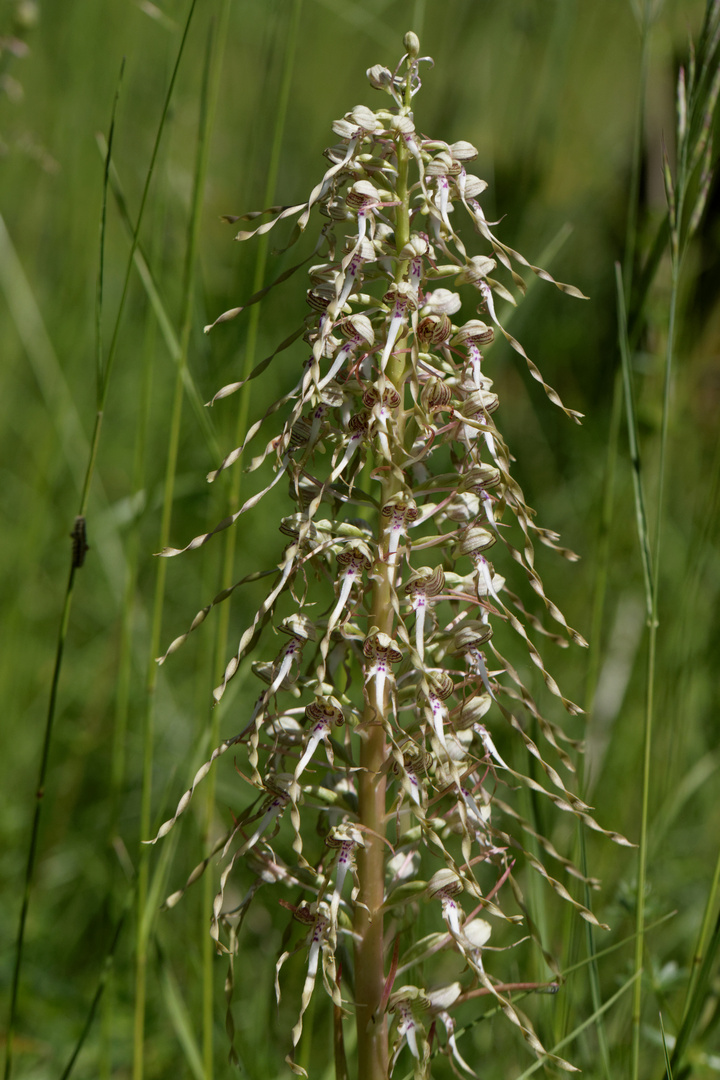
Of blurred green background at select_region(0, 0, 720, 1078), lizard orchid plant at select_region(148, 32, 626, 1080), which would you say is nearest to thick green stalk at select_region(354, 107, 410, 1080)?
lizard orchid plant at select_region(148, 32, 626, 1080)

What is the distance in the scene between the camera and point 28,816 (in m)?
2.50

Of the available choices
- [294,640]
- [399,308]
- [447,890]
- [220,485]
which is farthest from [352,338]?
[220,485]

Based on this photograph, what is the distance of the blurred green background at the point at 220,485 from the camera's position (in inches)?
69.8

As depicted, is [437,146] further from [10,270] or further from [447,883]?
[10,270]

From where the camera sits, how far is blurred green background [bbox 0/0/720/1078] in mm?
1772

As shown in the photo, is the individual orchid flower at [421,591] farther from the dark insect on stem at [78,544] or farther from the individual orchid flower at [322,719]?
the dark insect on stem at [78,544]

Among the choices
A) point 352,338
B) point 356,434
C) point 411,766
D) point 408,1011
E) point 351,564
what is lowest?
point 408,1011

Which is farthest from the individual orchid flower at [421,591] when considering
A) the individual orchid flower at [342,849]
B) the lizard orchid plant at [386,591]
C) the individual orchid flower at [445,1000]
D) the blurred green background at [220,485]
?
the blurred green background at [220,485]

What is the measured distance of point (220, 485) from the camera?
195 cm

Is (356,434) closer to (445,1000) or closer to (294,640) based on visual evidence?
(294,640)

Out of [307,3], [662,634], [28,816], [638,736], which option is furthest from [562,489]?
[307,3]

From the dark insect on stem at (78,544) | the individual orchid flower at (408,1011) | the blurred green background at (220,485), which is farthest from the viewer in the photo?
the blurred green background at (220,485)

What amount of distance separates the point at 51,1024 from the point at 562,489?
7.56ft

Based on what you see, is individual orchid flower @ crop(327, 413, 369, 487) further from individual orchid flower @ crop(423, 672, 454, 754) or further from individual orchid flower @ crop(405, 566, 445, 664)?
individual orchid flower @ crop(423, 672, 454, 754)
